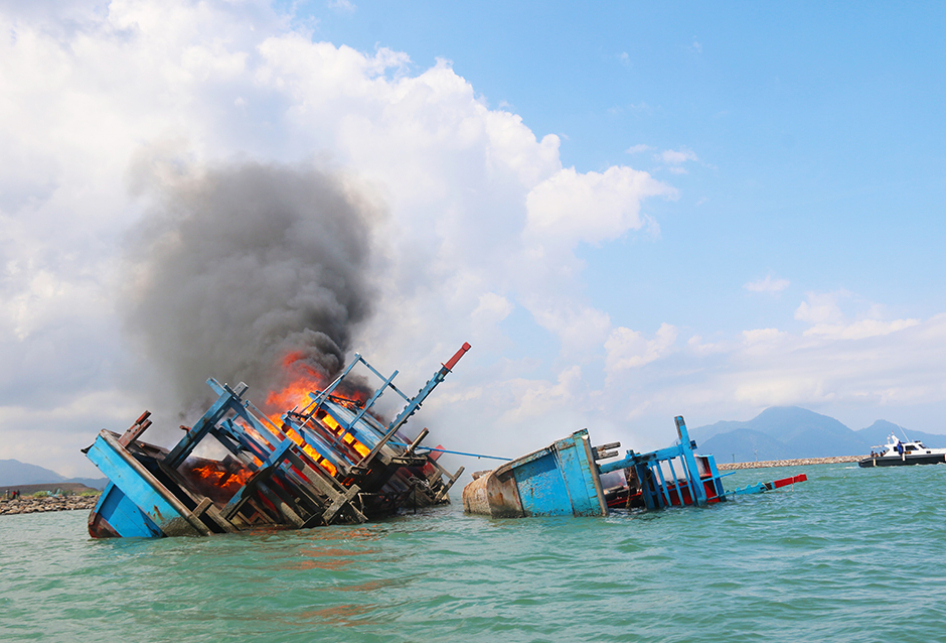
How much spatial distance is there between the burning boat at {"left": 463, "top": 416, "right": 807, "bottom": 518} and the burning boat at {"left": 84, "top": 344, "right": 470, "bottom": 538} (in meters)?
4.04

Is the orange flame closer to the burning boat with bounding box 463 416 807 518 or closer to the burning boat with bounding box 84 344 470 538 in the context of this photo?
the burning boat with bounding box 84 344 470 538

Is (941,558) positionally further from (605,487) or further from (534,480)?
(605,487)

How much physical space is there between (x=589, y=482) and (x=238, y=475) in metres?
11.8

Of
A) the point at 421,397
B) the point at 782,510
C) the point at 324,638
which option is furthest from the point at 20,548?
the point at 782,510

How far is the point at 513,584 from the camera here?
9398 mm

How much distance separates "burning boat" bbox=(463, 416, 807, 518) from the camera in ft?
54.9

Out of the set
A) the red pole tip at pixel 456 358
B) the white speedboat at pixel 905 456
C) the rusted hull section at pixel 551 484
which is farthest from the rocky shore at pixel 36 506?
the white speedboat at pixel 905 456

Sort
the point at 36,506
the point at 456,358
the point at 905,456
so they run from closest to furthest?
the point at 456,358 → the point at 36,506 → the point at 905,456

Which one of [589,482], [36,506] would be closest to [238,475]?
[589,482]

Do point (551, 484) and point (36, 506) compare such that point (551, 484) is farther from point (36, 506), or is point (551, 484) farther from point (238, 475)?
point (36, 506)

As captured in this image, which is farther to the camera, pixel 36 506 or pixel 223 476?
pixel 36 506

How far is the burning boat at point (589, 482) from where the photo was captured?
16719mm

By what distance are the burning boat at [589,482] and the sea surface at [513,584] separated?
1.14m

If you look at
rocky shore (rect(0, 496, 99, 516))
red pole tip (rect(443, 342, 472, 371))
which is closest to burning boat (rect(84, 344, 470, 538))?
red pole tip (rect(443, 342, 472, 371))
